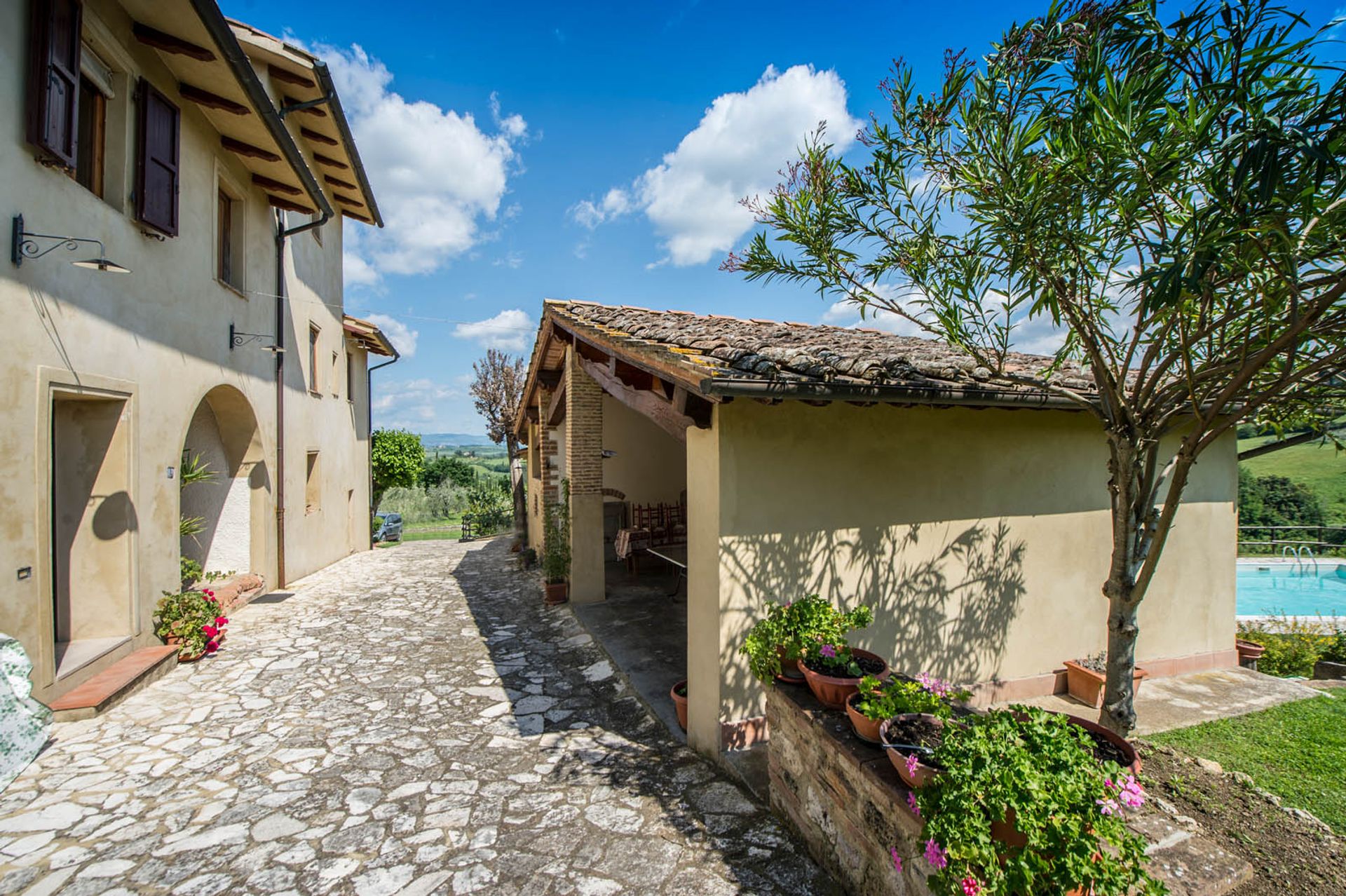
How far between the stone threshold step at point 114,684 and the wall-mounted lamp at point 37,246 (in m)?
3.72

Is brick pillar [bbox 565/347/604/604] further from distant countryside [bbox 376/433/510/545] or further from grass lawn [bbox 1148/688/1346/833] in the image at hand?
distant countryside [bbox 376/433/510/545]

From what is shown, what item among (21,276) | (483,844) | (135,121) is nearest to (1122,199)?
(483,844)

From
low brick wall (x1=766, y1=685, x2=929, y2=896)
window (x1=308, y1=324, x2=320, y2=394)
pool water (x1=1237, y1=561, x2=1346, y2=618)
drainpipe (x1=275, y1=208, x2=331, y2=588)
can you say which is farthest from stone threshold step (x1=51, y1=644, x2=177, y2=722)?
pool water (x1=1237, y1=561, x2=1346, y2=618)

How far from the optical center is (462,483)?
36250 millimetres

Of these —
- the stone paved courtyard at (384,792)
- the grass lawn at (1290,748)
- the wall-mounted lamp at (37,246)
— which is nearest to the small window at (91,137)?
the wall-mounted lamp at (37,246)

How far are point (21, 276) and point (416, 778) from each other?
5.14 metres

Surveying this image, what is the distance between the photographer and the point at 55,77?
4984 mm

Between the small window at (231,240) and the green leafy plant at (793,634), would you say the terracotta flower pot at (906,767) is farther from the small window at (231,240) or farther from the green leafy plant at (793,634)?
the small window at (231,240)

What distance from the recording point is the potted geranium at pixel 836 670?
11.5 ft

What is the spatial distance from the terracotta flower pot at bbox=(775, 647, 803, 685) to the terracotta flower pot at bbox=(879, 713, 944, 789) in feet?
3.12

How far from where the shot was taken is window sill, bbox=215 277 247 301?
811cm

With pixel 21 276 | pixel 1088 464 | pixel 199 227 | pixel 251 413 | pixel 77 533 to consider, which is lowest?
pixel 77 533

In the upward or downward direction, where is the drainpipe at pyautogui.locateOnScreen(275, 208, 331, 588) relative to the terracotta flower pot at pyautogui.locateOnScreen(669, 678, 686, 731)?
upward

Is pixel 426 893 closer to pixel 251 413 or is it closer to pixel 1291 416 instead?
pixel 1291 416
